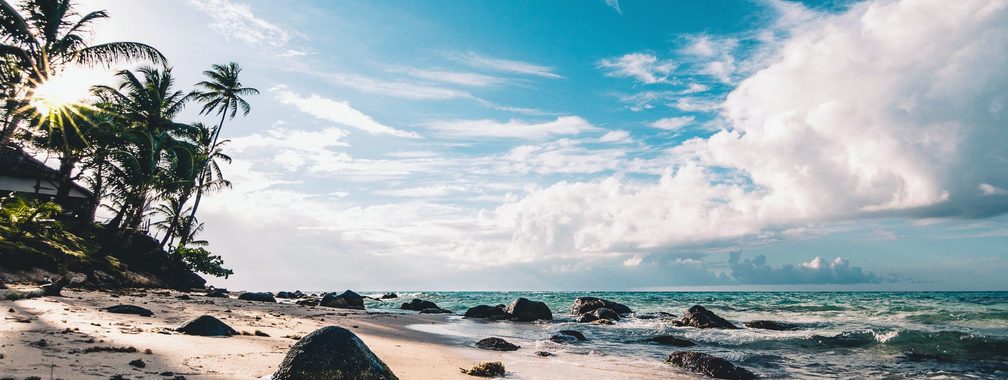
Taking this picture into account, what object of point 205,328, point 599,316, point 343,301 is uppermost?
point 205,328

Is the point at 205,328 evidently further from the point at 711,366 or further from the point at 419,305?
the point at 419,305

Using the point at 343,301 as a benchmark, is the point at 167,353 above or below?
above

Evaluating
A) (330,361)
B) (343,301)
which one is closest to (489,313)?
(343,301)

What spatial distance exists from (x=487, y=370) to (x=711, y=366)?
4811mm

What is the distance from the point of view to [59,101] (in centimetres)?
1870

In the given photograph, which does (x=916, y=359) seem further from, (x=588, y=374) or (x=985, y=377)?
(x=588, y=374)

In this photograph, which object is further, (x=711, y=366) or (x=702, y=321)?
(x=702, y=321)

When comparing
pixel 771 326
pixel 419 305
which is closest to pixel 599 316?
pixel 771 326

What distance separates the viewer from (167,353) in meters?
6.81

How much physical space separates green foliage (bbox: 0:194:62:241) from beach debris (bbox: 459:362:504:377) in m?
→ 18.6

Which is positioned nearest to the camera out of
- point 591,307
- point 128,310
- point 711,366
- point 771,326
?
point 711,366

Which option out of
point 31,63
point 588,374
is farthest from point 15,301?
point 588,374

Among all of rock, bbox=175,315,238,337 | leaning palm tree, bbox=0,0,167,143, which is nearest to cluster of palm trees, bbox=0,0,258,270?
leaning palm tree, bbox=0,0,167,143

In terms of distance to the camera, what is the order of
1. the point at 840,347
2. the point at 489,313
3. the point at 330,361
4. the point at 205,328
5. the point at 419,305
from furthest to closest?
the point at 419,305, the point at 489,313, the point at 840,347, the point at 205,328, the point at 330,361
